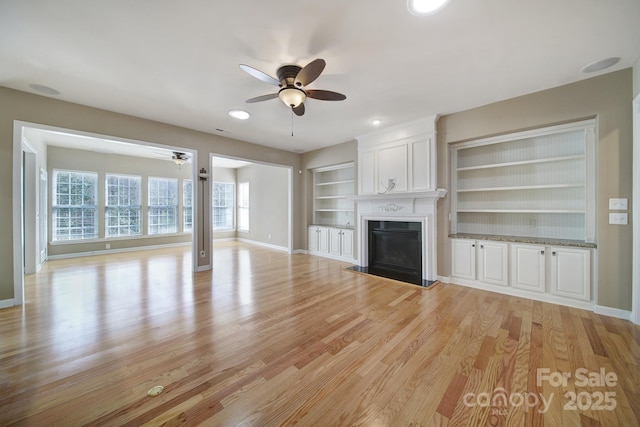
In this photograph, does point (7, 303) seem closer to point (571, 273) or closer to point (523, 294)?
point (523, 294)

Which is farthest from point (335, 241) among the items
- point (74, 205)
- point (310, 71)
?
point (74, 205)

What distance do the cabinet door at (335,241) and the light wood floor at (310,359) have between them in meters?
2.31

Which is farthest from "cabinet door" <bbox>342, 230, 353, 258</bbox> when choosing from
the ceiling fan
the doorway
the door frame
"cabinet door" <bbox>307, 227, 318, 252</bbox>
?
the door frame

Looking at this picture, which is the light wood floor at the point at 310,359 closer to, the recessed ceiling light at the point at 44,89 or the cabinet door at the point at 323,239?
the cabinet door at the point at 323,239

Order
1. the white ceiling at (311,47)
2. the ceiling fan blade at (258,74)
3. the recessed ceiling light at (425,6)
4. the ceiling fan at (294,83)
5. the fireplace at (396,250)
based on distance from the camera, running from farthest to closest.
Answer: the fireplace at (396,250) → the ceiling fan at (294,83) → the ceiling fan blade at (258,74) → the white ceiling at (311,47) → the recessed ceiling light at (425,6)

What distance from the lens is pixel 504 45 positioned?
2248 millimetres

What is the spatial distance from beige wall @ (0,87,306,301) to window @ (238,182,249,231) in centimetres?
361

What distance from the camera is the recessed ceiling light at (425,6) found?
5.75 ft

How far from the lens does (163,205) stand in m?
7.67

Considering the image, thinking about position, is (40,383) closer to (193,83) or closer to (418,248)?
(193,83)

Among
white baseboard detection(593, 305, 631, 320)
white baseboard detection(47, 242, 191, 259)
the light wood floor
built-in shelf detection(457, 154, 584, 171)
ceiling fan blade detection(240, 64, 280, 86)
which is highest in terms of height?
ceiling fan blade detection(240, 64, 280, 86)

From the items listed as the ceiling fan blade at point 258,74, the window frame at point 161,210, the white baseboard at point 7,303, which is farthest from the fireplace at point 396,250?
the window frame at point 161,210

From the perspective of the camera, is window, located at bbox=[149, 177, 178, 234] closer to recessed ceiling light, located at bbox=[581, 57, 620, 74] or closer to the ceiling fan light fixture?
the ceiling fan light fixture

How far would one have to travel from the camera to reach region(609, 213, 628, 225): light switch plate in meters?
2.67
